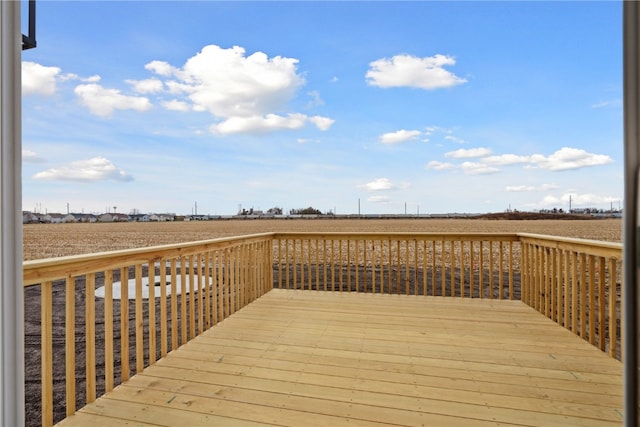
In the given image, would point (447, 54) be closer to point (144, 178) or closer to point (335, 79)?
point (335, 79)

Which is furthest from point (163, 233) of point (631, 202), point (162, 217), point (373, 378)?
point (631, 202)

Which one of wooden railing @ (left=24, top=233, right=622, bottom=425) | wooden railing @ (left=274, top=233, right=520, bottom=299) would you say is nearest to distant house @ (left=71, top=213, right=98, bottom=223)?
wooden railing @ (left=24, top=233, right=622, bottom=425)

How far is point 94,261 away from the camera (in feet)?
6.46

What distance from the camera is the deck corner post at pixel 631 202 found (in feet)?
2.16

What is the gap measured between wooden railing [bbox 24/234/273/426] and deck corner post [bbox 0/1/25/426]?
0.66m

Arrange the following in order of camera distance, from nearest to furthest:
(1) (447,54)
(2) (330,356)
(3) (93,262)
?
(3) (93,262)
(2) (330,356)
(1) (447,54)

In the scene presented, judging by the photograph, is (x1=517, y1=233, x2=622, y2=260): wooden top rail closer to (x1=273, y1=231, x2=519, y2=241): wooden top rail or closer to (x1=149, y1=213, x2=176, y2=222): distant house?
(x1=273, y1=231, x2=519, y2=241): wooden top rail

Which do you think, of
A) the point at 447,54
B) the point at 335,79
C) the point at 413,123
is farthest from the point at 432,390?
the point at 413,123

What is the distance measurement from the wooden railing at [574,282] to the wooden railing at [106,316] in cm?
321

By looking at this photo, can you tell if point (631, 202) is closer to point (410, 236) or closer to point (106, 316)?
point (106, 316)

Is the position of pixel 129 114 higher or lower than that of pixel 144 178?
higher

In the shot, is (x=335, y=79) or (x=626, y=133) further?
(x=335, y=79)

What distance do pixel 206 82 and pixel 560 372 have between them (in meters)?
6.48

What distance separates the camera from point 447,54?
296 inches
